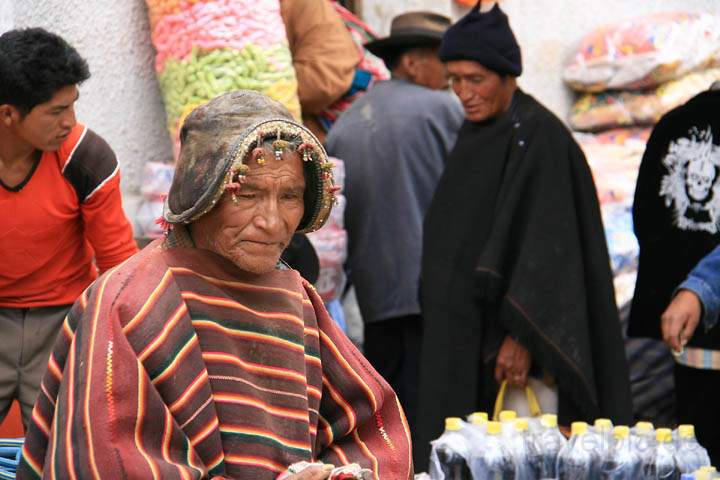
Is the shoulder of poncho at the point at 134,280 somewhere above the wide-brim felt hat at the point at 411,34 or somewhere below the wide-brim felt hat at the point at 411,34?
above

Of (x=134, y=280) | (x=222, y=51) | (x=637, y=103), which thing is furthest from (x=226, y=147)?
(x=637, y=103)

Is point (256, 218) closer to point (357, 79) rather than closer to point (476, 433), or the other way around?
point (476, 433)

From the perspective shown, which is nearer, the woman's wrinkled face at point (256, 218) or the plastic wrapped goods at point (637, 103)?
the woman's wrinkled face at point (256, 218)

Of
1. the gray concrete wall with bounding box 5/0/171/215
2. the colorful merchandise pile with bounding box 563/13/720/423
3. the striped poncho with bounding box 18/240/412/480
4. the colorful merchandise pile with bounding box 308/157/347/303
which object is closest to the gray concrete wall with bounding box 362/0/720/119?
the colorful merchandise pile with bounding box 563/13/720/423

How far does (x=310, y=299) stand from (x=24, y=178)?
152 centimetres

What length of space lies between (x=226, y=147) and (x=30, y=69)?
1.59 metres

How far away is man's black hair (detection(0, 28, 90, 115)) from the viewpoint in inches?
159

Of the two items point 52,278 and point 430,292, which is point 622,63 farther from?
point 52,278

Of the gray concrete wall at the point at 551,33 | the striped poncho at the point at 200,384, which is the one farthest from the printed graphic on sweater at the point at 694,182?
the gray concrete wall at the point at 551,33

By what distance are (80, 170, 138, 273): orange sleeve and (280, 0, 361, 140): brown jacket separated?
1872 mm

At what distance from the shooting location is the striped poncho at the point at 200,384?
8.16 ft

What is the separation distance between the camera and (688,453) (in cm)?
420

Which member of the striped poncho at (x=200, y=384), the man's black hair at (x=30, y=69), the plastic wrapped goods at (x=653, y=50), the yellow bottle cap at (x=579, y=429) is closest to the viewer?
the striped poncho at (x=200, y=384)

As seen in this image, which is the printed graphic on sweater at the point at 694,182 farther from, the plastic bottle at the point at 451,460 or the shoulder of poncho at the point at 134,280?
the shoulder of poncho at the point at 134,280
